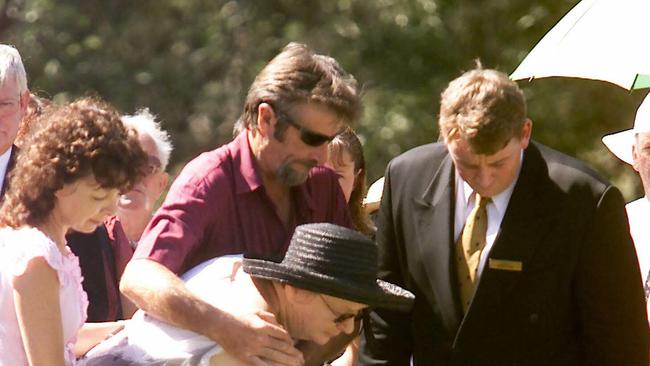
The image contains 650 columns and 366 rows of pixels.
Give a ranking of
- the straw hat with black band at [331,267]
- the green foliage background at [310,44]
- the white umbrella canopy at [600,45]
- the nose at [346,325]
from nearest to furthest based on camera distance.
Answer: the straw hat with black band at [331,267] → the nose at [346,325] → the white umbrella canopy at [600,45] → the green foliage background at [310,44]

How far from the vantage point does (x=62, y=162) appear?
4051 mm

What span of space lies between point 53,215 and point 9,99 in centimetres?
121

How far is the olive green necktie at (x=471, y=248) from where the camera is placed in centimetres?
498

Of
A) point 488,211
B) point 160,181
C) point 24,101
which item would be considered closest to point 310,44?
point 160,181

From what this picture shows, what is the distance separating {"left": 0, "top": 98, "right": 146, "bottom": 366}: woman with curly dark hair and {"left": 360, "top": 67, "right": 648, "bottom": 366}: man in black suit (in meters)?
1.05

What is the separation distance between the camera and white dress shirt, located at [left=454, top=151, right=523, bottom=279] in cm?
496

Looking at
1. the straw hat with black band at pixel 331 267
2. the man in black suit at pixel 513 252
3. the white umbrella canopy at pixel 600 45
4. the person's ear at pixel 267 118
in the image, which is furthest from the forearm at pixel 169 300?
the white umbrella canopy at pixel 600 45

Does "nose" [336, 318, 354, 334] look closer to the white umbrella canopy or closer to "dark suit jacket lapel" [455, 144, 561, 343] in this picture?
"dark suit jacket lapel" [455, 144, 561, 343]

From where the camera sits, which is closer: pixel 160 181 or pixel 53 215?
pixel 53 215

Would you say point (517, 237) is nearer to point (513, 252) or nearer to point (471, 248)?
point (513, 252)

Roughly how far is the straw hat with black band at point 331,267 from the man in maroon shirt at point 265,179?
1.44 feet

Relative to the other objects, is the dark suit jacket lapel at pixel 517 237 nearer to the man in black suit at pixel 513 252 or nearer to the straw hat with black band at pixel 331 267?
the man in black suit at pixel 513 252

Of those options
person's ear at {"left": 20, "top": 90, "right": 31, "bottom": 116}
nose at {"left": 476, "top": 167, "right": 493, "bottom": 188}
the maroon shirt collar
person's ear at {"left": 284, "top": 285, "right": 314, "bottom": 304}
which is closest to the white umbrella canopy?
nose at {"left": 476, "top": 167, "right": 493, "bottom": 188}

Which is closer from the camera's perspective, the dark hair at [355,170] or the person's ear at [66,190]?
the person's ear at [66,190]
